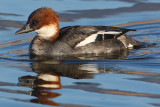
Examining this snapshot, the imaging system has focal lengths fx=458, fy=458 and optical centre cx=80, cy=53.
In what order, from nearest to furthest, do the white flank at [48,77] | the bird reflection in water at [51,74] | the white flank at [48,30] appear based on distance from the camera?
the bird reflection in water at [51,74] < the white flank at [48,77] < the white flank at [48,30]

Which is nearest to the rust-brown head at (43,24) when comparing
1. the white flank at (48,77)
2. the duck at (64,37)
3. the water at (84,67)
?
the duck at (64,37)

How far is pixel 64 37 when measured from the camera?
451 inches

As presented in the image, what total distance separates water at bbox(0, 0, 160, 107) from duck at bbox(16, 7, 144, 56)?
447 millimetres

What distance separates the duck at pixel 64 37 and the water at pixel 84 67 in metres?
0.45

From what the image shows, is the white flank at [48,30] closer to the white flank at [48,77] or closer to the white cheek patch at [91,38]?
the white cheek patch at [91,38]

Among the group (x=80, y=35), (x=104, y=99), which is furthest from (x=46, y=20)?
(x=104, y=99)

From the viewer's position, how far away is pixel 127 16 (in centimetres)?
1461

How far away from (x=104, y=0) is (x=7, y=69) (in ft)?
20.7

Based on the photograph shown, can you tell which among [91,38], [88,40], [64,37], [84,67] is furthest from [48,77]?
[91,38]

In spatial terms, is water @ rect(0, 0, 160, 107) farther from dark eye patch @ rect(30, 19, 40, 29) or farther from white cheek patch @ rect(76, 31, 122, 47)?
dark eye patch @ rect(30, 19, 40, 29)

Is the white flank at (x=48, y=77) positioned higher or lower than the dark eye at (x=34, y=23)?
lower

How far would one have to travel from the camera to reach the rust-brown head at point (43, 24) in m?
11.5

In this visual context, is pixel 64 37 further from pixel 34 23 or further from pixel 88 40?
pixel 34 23

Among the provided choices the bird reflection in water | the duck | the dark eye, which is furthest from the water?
the dark eye
